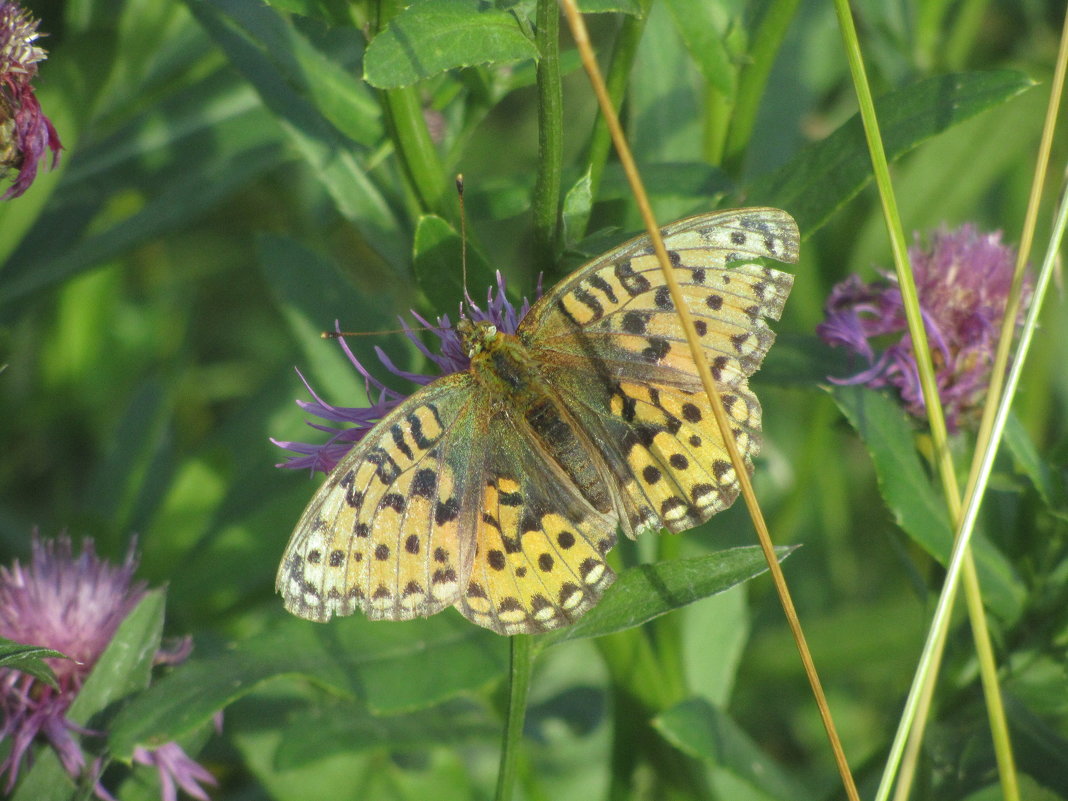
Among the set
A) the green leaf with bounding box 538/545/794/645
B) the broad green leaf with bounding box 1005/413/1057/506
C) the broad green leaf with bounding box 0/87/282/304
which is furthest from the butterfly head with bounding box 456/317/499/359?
the broad green leaf with bounding box 0/87/282/304

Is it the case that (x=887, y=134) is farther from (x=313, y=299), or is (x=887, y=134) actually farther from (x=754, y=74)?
(x=313, y=299)

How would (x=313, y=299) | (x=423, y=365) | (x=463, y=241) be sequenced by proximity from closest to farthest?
1. (x=463, y=241)
2. (x=423, y=365)
3. (x=313, y=299)

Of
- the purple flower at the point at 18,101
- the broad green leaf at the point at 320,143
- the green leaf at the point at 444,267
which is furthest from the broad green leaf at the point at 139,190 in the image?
the green leaf at the point at 444,267

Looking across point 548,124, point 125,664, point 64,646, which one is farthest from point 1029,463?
point 64,646

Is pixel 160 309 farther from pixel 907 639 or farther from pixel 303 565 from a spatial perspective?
pixel 907 639

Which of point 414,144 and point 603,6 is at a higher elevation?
point 603,6

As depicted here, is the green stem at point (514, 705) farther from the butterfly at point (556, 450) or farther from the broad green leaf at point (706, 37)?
the broad green leaf at point (706, 37)
